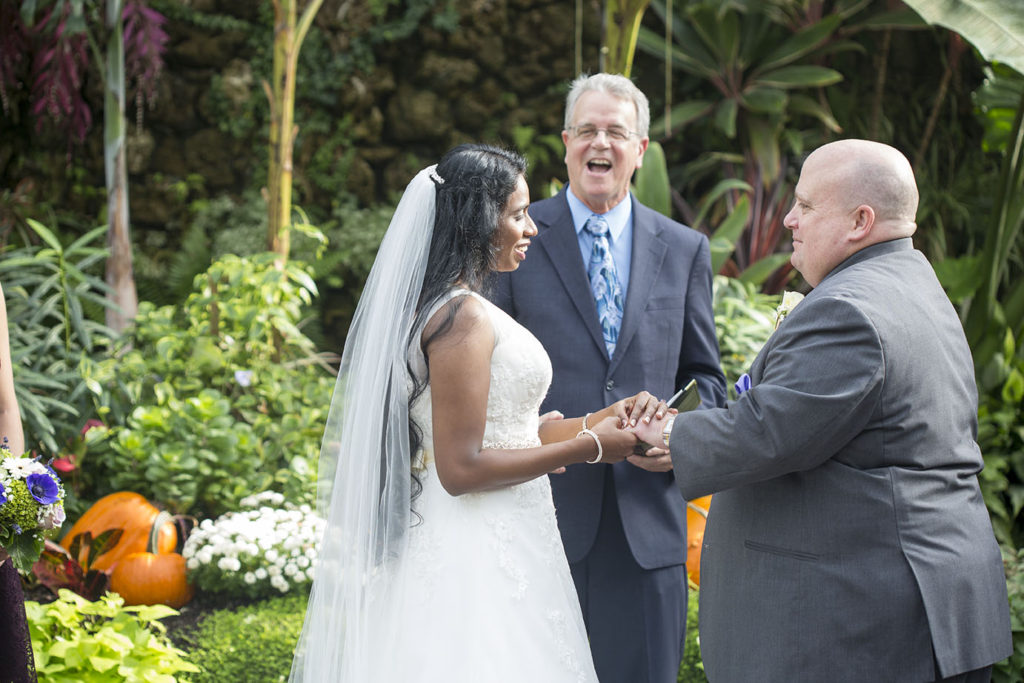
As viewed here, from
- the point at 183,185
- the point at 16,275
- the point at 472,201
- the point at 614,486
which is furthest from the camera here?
the point at 183,185

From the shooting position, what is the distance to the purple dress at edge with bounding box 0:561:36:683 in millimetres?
2262

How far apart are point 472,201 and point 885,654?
1382mm

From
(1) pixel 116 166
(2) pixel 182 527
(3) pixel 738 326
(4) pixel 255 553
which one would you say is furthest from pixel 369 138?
(4) pixel 255 553

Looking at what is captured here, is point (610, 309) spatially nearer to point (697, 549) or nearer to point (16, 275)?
point (697, 549)

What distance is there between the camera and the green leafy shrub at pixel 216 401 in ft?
13.7

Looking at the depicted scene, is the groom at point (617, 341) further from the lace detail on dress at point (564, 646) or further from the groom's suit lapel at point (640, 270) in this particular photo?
the lace detail on dress at point (564, 646)

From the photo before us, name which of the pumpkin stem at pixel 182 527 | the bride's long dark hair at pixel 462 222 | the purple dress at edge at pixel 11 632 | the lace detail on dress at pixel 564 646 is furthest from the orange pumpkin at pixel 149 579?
the lace detail on dress at pixel 564 646

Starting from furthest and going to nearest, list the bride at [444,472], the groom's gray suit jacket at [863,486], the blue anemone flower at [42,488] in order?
the bride at [444,472] < the blue anemone flower at [42,488] < the groom's gray suit jacket at [863,486]

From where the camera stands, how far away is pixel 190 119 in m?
7.44

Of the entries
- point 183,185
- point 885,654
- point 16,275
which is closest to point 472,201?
point 885,654

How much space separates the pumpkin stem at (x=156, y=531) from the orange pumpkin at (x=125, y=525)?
0.04ft

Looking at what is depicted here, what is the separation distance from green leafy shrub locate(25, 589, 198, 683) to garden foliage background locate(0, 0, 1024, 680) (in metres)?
1.75

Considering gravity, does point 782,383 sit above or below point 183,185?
below

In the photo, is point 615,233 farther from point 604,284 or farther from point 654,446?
point 654,446
